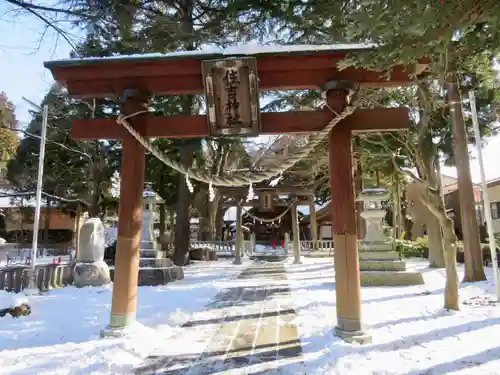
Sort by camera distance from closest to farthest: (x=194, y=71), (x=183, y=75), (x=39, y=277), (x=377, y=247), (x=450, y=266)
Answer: (x=194, y=71)
(x=183, y=75)
(x=450, y=266)
(x=39, y=277)
(x=377, y=247)

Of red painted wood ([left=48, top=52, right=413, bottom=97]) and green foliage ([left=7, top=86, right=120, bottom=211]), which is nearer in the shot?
red painted wood ([left=48, top=52, right=413, bottom=97])

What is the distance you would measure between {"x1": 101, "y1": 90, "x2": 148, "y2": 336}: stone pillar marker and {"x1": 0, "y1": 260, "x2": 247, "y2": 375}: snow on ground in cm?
27

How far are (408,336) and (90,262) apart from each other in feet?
26.4

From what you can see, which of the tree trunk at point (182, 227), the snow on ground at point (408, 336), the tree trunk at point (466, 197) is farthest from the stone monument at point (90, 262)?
the tree trunk at point (466, 197)

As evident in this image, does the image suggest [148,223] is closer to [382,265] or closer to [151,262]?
[151,262]

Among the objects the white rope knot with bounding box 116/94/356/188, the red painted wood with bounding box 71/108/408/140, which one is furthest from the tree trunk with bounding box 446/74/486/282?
the white rope knot with bounding box 116/94/356/188

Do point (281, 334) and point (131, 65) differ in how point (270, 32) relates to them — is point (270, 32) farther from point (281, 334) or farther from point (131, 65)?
point (281, 334)

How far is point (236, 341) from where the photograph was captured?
4.75 m

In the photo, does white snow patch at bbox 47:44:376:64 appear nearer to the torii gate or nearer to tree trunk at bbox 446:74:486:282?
the torii gate

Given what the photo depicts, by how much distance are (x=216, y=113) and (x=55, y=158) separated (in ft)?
58.1

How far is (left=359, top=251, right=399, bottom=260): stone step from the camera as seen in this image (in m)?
10.1

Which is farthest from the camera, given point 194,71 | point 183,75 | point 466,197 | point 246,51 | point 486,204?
point 466,197

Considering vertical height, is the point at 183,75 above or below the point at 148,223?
above

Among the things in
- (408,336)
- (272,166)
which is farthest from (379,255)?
(272,166)
